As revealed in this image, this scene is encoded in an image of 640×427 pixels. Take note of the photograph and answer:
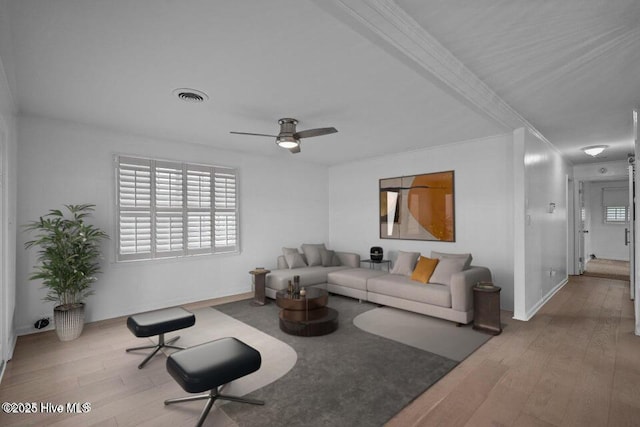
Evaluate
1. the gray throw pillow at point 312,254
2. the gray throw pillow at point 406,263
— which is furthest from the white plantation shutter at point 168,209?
the gray throw pillow at point 406,263

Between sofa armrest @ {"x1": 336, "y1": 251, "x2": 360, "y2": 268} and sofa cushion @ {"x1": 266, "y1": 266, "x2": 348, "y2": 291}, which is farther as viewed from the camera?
sofa armrest @ {"x1": 336, "y1": 251, "x2": 360, "y2": 268}

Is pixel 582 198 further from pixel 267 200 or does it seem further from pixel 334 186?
pixel 267 200

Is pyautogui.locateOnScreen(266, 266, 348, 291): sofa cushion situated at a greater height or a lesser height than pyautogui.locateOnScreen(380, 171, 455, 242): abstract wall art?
lesser

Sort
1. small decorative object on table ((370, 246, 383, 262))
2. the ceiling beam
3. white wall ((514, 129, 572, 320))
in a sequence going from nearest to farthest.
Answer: the ceiling beam
white wall ((514, 129, 572, 320))
small decorative object on table ((370, 246, 383, 262))

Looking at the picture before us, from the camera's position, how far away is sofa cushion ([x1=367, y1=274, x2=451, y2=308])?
14.2 feet

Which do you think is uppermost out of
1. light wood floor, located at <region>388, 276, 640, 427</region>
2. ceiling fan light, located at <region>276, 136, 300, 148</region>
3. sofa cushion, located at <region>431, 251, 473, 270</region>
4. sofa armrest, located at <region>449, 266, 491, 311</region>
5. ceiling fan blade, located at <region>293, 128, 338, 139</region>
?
ceiling fan blade, located at <region>293, 128, 338, 139</region>

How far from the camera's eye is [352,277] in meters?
5.52

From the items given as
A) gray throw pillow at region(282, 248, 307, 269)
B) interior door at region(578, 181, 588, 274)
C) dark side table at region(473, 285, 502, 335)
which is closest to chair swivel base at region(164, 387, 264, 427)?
dark side table at region(473, 285, 502, 335)

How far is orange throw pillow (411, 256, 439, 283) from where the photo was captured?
4785 millimetres

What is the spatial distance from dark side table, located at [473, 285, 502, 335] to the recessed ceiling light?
4078 millimetres

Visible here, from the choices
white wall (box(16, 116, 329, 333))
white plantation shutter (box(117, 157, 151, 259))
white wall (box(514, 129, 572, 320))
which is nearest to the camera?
white wall (box(16, 116, 329, 333))

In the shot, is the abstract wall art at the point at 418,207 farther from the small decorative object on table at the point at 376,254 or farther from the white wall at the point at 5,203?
the white wall at the point at 5,203

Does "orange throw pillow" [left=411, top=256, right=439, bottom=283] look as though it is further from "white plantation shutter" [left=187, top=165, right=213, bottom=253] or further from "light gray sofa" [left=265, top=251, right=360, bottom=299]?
"white plantation shutter" [left=187, top=165, right=213, bottom=253]

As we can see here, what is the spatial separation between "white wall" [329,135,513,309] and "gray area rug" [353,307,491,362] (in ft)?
5.04
